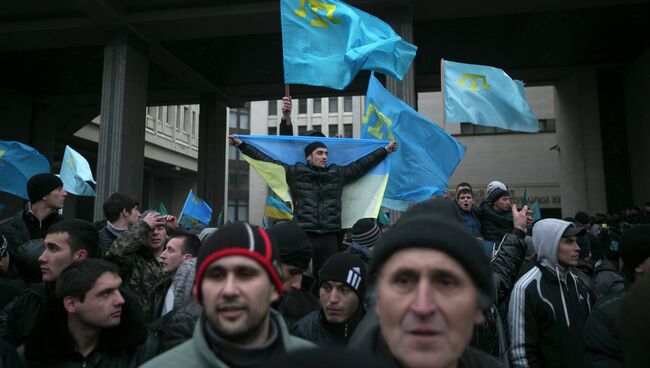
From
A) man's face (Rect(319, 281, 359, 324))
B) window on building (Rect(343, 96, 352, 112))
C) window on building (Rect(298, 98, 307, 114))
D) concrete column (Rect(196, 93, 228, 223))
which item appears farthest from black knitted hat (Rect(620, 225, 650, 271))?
window on building (Rect(298, 98, 307, 114))

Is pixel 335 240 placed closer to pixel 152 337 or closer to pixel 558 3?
pixel 152 337

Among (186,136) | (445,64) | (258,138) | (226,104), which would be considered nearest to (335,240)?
(258,138)

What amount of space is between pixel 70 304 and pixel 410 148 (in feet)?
16.0

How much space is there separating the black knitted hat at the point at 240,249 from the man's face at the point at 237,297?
2cm

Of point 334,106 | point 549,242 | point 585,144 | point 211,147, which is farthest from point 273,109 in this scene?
point 549,242

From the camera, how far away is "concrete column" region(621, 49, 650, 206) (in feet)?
60.6

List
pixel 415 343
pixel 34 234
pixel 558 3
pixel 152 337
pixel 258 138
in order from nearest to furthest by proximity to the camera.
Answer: pixel 415 343 → pixel 152 337 → pixel 34 234 → pixel 258 138 → pixel 558 3

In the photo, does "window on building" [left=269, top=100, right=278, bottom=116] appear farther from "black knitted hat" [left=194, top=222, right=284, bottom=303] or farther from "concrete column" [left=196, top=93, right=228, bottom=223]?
"black knitted hat" [left=194, top=222, right=284, bottom=303]

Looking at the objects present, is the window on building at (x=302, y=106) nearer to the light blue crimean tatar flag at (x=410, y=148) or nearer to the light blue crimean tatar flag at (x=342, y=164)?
the light blue crimean tatar flag at (x=410, y=148)

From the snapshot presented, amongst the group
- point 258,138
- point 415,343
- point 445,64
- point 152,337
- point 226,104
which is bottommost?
point 152,337

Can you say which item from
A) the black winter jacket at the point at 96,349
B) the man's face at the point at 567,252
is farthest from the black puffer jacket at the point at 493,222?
the black winter jacket at the point at 96,349

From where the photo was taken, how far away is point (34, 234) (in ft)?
18.4

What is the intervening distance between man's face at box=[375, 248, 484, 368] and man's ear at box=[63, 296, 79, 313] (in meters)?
2.06

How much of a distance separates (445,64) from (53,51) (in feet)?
54.2
